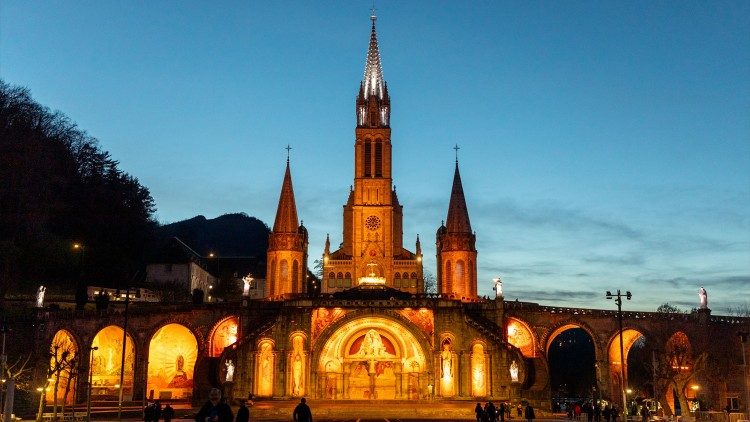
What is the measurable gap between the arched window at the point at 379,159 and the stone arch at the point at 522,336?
101 feet

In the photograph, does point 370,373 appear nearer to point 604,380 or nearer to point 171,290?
point 604,380

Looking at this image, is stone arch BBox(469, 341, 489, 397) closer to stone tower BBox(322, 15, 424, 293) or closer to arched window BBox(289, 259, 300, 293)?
arched window BBox(289, 259, 300, 293)

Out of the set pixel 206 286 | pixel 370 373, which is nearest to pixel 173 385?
pixel 370 373

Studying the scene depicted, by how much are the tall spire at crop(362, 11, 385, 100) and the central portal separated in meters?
37.9

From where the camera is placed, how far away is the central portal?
186 ft

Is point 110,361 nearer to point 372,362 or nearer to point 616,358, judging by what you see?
point 372,362

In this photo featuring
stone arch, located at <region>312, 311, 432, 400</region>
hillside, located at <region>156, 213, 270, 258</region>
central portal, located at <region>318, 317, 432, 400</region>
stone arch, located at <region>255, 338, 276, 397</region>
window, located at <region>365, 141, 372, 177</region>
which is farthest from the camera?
hillside, located at <region>156, 213, 270, 258</region>

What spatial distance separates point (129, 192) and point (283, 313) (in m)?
28.1

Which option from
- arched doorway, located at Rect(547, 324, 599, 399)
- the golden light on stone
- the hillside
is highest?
the hillside

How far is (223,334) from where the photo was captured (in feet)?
194

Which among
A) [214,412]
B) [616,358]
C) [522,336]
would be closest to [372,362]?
[522,336]

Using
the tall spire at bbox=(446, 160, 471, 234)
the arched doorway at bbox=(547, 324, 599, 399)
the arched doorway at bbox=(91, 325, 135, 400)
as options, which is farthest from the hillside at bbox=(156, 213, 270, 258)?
the arched doorway at bbox=(91, 325, 135, 400)

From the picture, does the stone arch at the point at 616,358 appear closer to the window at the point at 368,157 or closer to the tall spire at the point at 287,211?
the tall spire at the point at 287,211

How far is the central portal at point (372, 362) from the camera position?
56.8 meters
